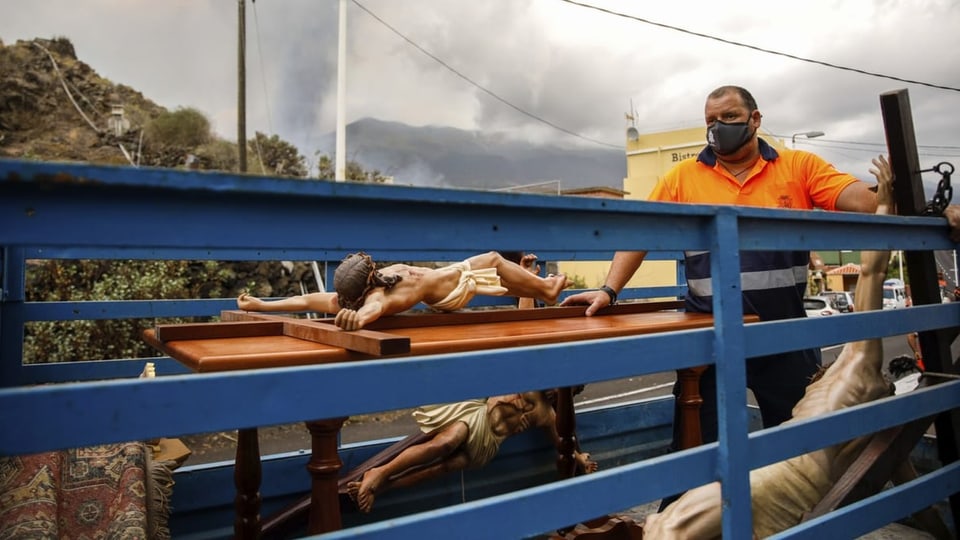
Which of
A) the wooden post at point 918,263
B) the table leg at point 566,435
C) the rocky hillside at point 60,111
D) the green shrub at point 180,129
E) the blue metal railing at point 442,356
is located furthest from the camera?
the green shrub at point 180,129

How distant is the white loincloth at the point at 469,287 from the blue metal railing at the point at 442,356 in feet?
3.49

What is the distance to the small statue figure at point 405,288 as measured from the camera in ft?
6.61

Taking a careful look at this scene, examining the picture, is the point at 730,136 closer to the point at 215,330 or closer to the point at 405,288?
the point at 405,288

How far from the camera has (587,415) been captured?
12.9 feet

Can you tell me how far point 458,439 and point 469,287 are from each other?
92 centimetres

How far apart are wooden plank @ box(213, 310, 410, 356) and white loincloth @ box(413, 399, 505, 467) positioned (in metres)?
1.21

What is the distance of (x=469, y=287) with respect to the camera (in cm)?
245

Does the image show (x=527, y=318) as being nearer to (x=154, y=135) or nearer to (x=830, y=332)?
(x=830, y=332)

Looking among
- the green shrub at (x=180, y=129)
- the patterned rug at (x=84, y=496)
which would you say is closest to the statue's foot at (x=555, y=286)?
the patterned rug at (x=84, y=496)

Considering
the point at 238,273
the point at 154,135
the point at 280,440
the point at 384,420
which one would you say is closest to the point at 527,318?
the point at 280,440

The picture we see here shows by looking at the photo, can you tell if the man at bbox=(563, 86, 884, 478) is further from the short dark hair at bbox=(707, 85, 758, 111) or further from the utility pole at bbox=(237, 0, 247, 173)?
the utility pole at bbox=(237, 0, 247, 173)

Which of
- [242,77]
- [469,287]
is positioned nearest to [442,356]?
[469,287]

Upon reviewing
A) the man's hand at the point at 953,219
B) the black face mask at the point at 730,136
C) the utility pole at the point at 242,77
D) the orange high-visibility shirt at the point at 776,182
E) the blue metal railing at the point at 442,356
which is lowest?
the blue metal railing at the point at 442,356

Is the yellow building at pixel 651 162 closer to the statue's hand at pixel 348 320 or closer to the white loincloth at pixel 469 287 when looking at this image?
the white loincloth at pixel 469 287
